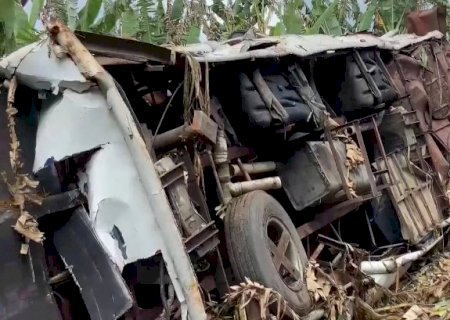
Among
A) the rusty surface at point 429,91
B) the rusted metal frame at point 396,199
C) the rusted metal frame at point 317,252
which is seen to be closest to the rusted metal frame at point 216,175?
the rusted metal frame at point 317,252

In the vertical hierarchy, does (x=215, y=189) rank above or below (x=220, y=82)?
below

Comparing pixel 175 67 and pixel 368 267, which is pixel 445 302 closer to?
pixel 368 267

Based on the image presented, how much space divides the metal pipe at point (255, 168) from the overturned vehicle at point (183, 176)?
2 cm

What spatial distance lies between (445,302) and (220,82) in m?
2.60

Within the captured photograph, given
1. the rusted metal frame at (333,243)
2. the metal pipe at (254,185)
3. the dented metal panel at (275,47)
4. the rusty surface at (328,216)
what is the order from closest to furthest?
the metal pipe at (254,185), the dented metal panel at (275,47), the rusted metal frame at (333,243), the rusty surface at (328,216)

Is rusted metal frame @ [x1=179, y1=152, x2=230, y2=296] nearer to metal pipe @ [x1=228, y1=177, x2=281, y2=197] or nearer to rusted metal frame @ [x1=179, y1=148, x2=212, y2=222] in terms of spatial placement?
rusted metal frame @ [x1=179, y1=148, x2=212, y2=222]

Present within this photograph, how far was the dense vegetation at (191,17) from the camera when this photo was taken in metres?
6.88

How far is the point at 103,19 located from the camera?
819 cm

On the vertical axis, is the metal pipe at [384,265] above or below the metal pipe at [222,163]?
below

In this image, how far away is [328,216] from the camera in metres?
6.36

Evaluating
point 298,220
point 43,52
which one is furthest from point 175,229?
point 298,220

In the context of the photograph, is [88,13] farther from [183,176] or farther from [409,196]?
[409,196]

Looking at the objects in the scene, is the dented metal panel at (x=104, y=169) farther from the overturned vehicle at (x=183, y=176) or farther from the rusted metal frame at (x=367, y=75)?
the rusted metal frame at (x=367, y=75)

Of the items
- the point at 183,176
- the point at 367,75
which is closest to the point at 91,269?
the point at 183,176
